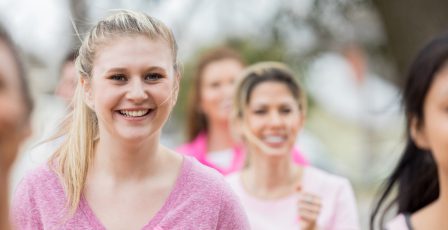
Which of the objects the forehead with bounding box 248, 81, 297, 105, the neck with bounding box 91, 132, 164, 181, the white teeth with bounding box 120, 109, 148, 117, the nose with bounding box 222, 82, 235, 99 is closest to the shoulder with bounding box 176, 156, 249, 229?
the neck with bounding box 91, 132, 164, 181

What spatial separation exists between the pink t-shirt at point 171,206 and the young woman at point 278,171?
1.37 metres

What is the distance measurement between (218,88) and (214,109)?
20 cm

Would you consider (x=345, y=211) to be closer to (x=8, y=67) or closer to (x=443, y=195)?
(x=443, y=195)

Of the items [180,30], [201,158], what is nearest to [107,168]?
[201,158]

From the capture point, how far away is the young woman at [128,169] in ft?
10.4

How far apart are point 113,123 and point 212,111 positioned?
129 inches

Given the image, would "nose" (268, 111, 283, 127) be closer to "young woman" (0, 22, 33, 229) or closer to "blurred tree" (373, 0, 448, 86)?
"young woman" (0, 22, 33, 229)

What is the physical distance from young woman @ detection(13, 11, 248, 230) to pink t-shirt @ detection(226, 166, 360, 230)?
1.53 meters

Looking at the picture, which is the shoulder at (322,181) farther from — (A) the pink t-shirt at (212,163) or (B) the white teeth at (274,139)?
(A) the pink t-shirt at (212,163)

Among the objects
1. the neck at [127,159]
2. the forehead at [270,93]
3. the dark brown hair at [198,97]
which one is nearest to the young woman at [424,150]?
the neck at [127,159]

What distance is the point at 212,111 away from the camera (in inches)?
255

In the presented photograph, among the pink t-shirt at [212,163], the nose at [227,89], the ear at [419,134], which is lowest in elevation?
the pink t-shirt at [212,163]

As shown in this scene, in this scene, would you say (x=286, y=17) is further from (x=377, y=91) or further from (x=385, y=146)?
(x=385, y=146)

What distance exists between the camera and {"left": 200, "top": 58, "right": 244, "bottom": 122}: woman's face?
21.1 feet
